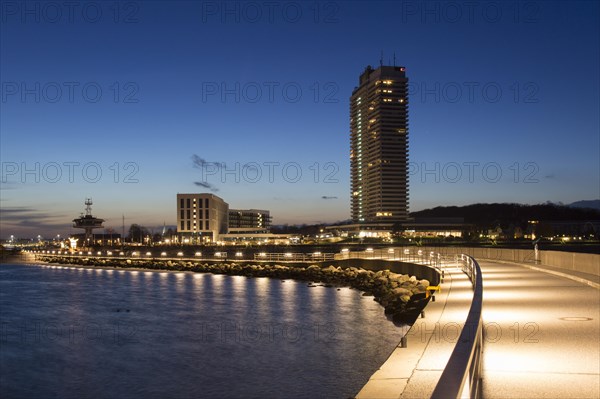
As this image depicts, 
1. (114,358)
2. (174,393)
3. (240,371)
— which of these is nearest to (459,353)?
(174,393)

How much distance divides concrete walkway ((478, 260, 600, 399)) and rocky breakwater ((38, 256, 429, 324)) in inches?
304

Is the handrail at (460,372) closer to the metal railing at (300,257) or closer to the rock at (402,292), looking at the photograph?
the rock at (402,292)

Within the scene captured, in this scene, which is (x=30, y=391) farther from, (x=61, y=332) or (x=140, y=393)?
(x=61, y=332)

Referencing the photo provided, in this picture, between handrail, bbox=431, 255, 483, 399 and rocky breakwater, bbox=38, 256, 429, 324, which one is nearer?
handrail, bbox=431, 255, 483, 399

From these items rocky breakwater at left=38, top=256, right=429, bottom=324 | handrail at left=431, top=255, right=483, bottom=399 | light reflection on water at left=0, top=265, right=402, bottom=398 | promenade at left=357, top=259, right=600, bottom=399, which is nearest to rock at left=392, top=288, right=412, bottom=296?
rocky breakwater at left=38, top=256, right=429, bottom=324

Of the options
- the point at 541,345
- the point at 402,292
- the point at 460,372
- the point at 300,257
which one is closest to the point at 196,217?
the point at 300,257

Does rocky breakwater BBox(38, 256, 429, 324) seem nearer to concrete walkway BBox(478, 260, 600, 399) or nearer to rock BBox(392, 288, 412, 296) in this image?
rock BBox(392, 288, 412, 296)

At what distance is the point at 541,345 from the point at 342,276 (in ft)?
149

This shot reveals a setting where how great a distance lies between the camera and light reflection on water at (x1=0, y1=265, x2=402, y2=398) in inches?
770

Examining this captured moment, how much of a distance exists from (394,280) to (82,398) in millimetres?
27559

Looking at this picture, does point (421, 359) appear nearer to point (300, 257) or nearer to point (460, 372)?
point (460, 372)

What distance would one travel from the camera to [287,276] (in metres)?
65.6

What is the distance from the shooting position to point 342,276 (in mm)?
56688

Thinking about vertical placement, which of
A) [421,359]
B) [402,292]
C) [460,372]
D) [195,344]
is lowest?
[195,344]
